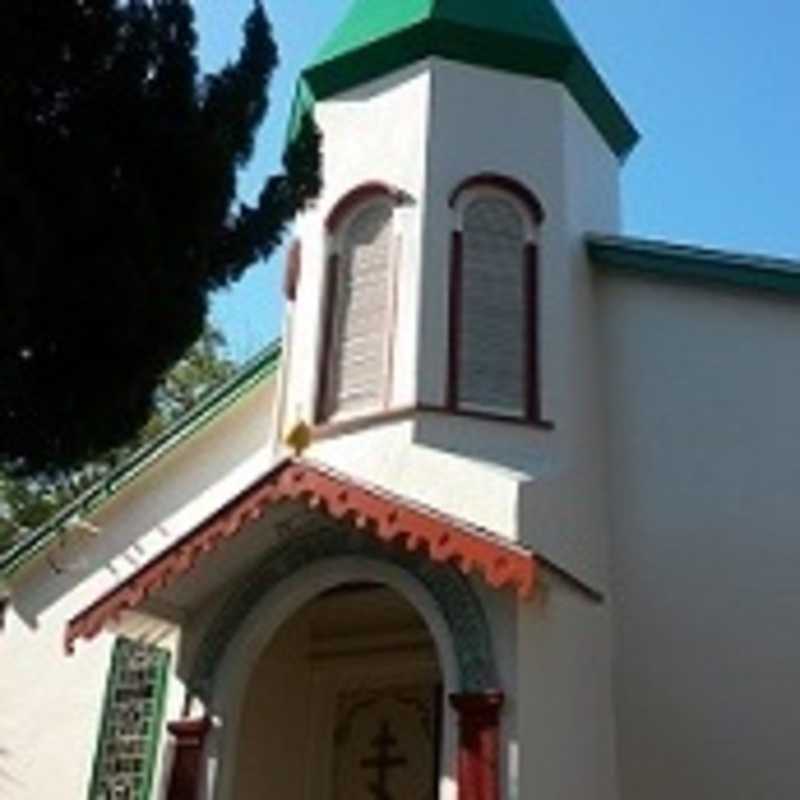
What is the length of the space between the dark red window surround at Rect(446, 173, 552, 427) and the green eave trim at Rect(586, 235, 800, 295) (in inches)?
25.8

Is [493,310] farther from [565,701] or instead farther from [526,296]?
[565,701]

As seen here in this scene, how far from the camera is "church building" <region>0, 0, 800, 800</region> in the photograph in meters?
9.08

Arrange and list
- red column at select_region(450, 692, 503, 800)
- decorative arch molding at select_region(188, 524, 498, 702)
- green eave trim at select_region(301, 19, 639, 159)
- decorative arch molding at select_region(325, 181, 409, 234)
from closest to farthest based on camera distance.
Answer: red column at select_region(450, 692, 503, 800), decorative arch molding at select_region(188, 524, 498, 702), decorative arch molding at select_region(325, 181, 409, 234), green eave trim at select_region(301, 19, 639, 159)

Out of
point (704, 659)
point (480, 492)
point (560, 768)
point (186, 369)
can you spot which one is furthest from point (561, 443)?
point (186, 369)

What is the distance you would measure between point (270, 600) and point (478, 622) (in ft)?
5.19

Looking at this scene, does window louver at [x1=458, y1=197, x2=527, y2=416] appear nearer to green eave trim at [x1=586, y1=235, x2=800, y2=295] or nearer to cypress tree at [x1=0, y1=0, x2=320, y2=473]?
green eave trim at [x1=586, y1=235, x2=800, y2=295]

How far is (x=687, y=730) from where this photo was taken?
945 cm

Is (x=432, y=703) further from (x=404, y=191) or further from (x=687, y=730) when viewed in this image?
(x=404, y=191)

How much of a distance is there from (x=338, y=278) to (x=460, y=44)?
7.27 feet

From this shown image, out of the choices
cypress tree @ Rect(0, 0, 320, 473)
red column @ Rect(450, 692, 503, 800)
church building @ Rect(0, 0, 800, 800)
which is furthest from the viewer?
church building @ Rect(0, 0, 800, 800)

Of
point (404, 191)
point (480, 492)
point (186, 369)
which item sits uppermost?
point (186, 369)

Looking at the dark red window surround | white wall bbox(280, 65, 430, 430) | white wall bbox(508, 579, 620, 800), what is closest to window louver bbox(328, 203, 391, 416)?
white wall bbox(280, 65, 430, 430)

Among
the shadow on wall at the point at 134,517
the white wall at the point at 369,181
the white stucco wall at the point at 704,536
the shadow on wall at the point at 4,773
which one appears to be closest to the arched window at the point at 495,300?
the white wall at the point at 369,181

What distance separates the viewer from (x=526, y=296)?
10.8m
